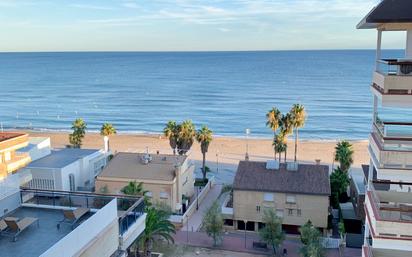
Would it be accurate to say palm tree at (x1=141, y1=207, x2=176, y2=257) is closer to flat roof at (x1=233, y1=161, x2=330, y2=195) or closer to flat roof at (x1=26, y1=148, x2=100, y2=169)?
flat roof at (x1=233, y1=161, x2=330, y2=195)

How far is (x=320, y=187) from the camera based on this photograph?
117ft

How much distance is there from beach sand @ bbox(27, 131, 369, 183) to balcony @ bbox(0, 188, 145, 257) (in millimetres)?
31960

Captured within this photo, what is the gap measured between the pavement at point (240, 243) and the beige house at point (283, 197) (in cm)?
135

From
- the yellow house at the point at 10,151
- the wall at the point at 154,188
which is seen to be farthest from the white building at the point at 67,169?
the wall at the point at 154,188

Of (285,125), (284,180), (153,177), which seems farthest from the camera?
(285,125)

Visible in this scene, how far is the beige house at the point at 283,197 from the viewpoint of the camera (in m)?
35.5

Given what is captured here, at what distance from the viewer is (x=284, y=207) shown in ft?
119

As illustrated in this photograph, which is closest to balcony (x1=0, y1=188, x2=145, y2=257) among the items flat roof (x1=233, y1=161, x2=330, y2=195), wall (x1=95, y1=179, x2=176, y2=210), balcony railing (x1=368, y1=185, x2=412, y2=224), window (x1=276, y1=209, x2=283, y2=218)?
balcony railing (x1=368, y1=185, x2=412, y2=224)

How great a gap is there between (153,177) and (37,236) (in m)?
23.0

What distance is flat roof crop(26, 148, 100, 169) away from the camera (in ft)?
128

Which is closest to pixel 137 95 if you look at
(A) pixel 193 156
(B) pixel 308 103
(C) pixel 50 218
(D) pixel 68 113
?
(D) pixel 68 113

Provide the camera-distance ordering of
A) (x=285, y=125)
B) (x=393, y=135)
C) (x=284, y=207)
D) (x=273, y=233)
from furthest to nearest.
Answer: (x=285, y=125) → (x=284, y=207) → (x=273, y=233) → (x=393, y=135)

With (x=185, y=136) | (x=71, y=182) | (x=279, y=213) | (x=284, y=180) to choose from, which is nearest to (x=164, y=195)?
(x=71, y=182)

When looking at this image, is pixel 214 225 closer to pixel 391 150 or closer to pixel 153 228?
pixel 153 228
